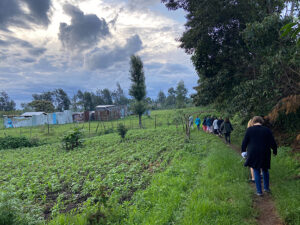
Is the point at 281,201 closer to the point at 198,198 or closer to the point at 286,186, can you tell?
the point at 286,186

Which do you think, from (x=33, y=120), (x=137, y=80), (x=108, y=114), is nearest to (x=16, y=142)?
(x=137, y=80)

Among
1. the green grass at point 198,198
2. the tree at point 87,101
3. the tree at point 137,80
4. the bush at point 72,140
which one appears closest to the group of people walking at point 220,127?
the green grass at point 198,198

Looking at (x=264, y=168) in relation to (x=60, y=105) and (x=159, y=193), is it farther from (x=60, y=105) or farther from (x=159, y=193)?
(x=60, y=105)

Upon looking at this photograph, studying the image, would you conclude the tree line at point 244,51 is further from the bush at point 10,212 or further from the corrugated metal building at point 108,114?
the corrugated metal building at point 108,114

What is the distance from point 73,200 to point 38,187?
2225mm

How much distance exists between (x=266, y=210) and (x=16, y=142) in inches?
918

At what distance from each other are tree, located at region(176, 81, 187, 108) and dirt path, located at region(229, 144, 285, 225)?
5457cm

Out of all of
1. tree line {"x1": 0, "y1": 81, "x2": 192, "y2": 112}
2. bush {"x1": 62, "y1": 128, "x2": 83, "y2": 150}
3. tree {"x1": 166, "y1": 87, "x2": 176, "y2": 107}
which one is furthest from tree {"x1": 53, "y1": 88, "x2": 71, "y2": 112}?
bush {"x1": 62, "y1": 128, "x2": 83, "y2": 150}

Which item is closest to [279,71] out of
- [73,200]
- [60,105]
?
[73,200]

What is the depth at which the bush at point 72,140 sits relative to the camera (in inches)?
618

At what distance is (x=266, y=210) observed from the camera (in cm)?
382

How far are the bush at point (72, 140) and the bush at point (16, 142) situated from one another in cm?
684

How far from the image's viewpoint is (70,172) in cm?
855

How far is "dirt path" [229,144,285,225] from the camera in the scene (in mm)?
3464
